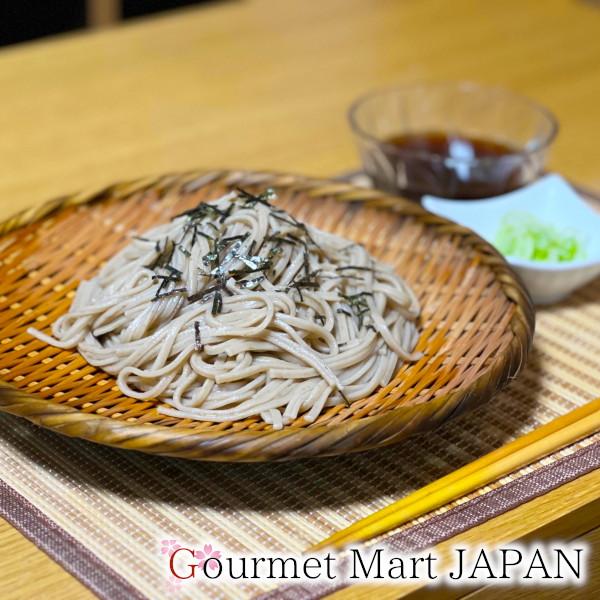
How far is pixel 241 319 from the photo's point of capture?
4.33 feet

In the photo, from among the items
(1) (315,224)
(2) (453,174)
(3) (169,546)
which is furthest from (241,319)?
(2) (453,174)

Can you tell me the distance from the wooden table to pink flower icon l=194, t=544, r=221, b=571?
94 centimetres

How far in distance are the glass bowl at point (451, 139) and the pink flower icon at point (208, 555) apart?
35.2 inches

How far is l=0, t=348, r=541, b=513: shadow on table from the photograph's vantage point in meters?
1.24

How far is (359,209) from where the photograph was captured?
1.70m

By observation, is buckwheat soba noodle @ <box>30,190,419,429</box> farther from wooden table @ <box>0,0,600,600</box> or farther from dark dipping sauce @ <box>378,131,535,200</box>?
wooden table @ <box>0,0,600,600</box>

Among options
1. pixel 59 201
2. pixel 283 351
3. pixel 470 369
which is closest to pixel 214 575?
pixel 283 351

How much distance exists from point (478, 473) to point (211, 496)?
325mm

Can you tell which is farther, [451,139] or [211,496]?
[451,139]

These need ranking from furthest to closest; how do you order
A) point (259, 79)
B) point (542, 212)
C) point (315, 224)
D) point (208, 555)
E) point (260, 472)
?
point (259, 79) → point (542, 212) → point (315, 224) → point (260, 472) → point (208, 555)

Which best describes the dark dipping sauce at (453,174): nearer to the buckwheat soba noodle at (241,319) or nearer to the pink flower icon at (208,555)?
the buckwheat soba noodle at (241,319)

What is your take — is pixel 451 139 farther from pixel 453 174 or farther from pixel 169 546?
pixel 169 546

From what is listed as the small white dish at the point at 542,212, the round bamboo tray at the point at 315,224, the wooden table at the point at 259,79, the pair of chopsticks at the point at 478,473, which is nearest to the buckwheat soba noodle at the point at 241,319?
the round bamboo tray at the point at 315,224

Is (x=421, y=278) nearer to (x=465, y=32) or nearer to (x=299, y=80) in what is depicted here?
(x=299, y=80)
